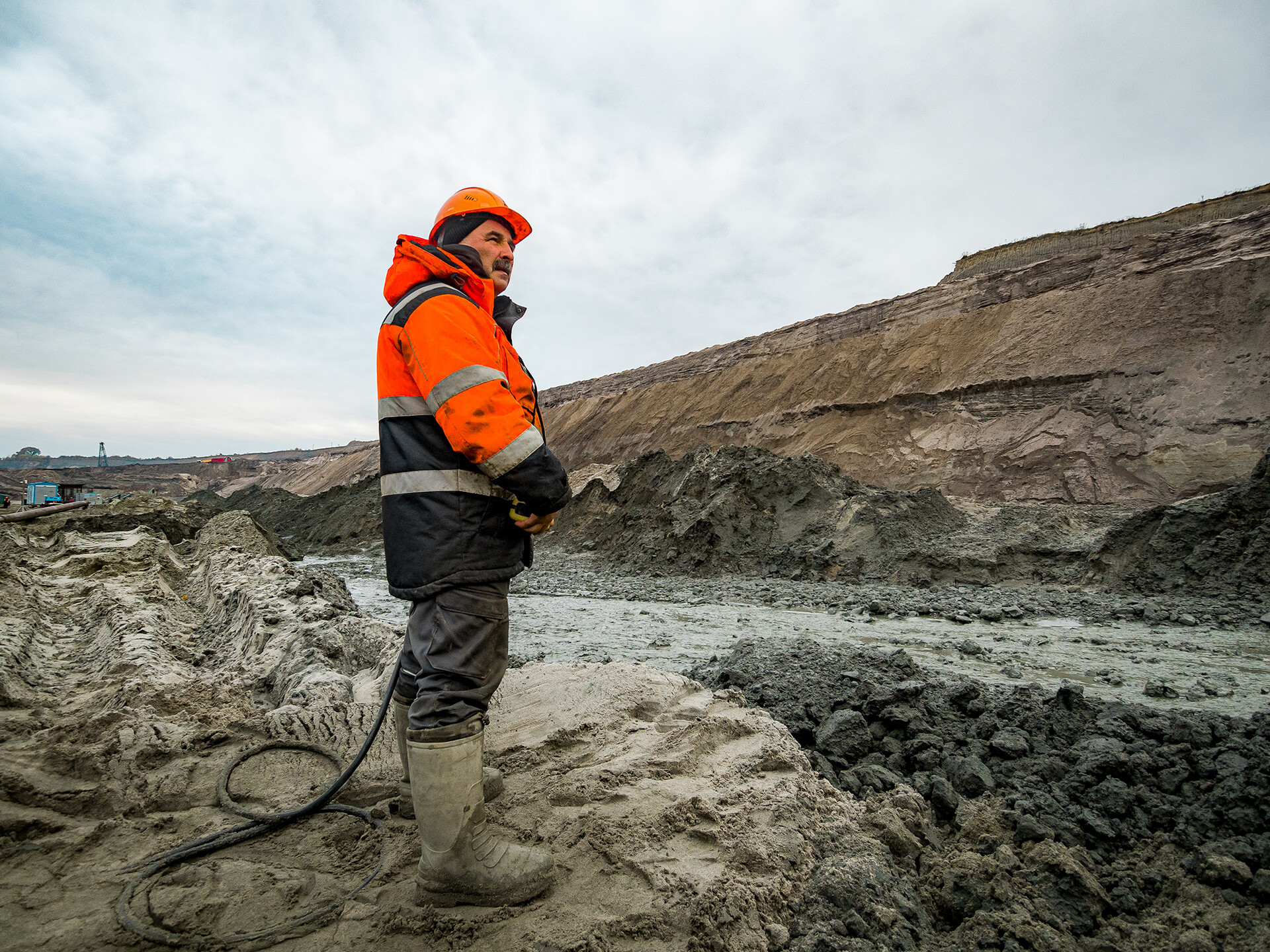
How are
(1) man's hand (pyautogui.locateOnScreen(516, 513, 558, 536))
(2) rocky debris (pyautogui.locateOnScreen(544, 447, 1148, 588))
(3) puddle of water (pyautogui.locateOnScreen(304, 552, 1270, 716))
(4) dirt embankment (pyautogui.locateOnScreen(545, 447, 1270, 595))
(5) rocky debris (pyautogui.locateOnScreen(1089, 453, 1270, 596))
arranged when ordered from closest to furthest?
1. (1) man's hand (pyautogui.locateOnScreen(516, 513, 558, 536))
2. (3) puddle of water (pyautogui.locateOnScreen(304, 552, 1270, 716))
3. (5) rocky debris (pyautogui.locateOnScreen(1089, 453, 1270, 596))
4. (4) dirt embankment (pyautogui.locateOnScreen(545, 447, 1270, 595))
5. (2) rocky debris (pyautogui.locateOnScreen(544, 447, 1148, 588))

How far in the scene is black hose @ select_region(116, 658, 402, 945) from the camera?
64.2 inches

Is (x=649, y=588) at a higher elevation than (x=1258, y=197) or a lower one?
lower

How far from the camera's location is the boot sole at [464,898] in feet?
5.92

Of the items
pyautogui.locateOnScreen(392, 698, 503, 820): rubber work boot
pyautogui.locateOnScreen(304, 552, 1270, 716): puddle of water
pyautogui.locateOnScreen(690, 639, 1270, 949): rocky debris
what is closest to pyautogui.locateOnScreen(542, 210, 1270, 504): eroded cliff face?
pyautogui.locateOnScreen(304, 552, 1270, 716): puddle of water

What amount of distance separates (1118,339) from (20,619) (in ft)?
64.6

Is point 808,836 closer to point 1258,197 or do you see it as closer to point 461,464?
point 461,464

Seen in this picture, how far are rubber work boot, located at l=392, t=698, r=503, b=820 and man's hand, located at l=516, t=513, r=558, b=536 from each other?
91cm

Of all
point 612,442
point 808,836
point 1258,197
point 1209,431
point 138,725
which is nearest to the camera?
point 808,836

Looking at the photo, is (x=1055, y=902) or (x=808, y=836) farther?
(x=808, y=836)

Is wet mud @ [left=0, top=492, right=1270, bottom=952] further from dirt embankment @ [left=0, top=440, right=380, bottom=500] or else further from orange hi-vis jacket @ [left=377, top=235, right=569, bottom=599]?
dirt embankment @ [left=0, top=440, right=380, bottom=500]

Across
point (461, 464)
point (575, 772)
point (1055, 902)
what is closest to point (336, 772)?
point (575, 772)

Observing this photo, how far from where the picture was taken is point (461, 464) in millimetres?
1959

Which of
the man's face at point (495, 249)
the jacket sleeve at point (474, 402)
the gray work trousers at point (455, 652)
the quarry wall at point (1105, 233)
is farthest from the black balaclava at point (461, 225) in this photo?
the quarry wall at point (1105, 233)

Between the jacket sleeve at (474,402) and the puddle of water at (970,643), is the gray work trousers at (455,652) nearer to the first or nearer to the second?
the jacket sleeve at (474,402)
